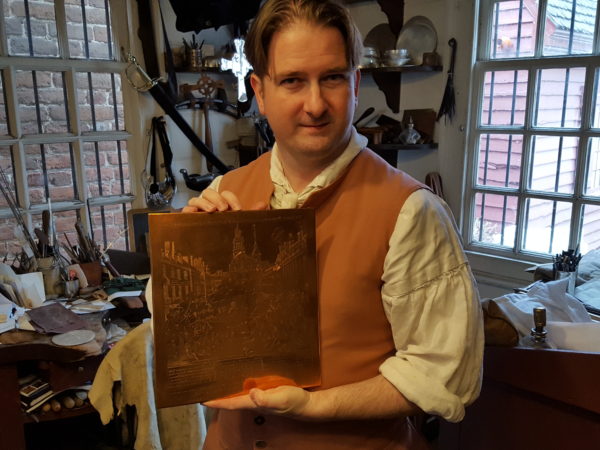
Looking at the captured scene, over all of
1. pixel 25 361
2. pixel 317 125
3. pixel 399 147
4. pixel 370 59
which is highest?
pixel 370 59

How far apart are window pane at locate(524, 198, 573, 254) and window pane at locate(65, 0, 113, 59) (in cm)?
194

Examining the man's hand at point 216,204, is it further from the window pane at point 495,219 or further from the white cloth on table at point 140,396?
the window pane at point 495,219

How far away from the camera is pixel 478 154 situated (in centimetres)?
250

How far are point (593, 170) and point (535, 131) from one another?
28 cm

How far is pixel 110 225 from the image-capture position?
2422 millimetres

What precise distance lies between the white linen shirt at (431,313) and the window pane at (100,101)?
187cm

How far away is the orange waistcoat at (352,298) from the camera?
2.72 feet

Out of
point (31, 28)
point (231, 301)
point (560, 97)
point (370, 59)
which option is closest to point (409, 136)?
point (370, 59)

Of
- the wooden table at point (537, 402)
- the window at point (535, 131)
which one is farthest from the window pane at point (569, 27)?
the wooden table at point (537, 402)

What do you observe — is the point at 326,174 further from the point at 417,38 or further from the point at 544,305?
the point at 417,38

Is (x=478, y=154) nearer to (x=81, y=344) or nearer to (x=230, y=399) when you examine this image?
(x=81, y=344)

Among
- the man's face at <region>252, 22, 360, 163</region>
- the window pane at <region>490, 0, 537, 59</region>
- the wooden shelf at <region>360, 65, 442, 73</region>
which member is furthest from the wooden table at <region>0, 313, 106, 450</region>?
the window pane at <region>490, 0, 537, 59</region>

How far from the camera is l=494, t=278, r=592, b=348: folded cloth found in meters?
1.30

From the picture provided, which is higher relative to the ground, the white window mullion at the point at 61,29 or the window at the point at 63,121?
the white window mullion at the point at 61,29
